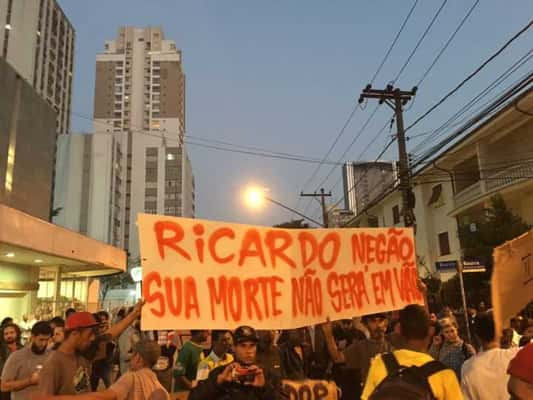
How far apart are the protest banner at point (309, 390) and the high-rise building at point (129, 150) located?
66448mm

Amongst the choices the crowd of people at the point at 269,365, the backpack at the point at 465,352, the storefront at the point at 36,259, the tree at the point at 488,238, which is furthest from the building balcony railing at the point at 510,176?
the storefront at the point at 36,259

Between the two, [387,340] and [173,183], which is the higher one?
[173,183]

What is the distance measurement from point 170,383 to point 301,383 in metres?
2.78

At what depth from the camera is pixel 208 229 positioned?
4.80m

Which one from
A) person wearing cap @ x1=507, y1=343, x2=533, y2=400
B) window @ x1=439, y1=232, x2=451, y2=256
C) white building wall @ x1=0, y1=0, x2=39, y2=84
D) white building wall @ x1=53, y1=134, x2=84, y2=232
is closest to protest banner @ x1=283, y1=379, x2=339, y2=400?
person wearing cap @ x1=507, y1=343, x2=533, y2=400

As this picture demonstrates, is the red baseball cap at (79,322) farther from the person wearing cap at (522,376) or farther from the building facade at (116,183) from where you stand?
the building facade at (116,183)

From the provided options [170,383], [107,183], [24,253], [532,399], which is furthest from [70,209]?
[532,399]

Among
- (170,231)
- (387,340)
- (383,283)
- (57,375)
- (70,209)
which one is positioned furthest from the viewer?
(70,209)

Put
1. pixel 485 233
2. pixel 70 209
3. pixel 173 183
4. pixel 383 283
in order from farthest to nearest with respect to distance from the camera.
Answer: pixel 173 183 < pixel 70 209 < pixel 485 233 < pixel 383 283

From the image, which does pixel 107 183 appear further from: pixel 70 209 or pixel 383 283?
pixel 383 283

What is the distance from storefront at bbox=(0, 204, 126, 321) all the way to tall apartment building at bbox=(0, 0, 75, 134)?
58.8 m

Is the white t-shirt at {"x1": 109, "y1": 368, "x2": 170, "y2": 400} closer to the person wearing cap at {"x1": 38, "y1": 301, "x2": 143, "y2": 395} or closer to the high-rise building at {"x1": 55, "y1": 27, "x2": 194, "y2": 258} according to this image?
the person wearing cap at {"x1": 38, "y1": 301, "x2": 143, "y2": 395}

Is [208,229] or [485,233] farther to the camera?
[485,233]

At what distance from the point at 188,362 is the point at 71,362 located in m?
2.44
